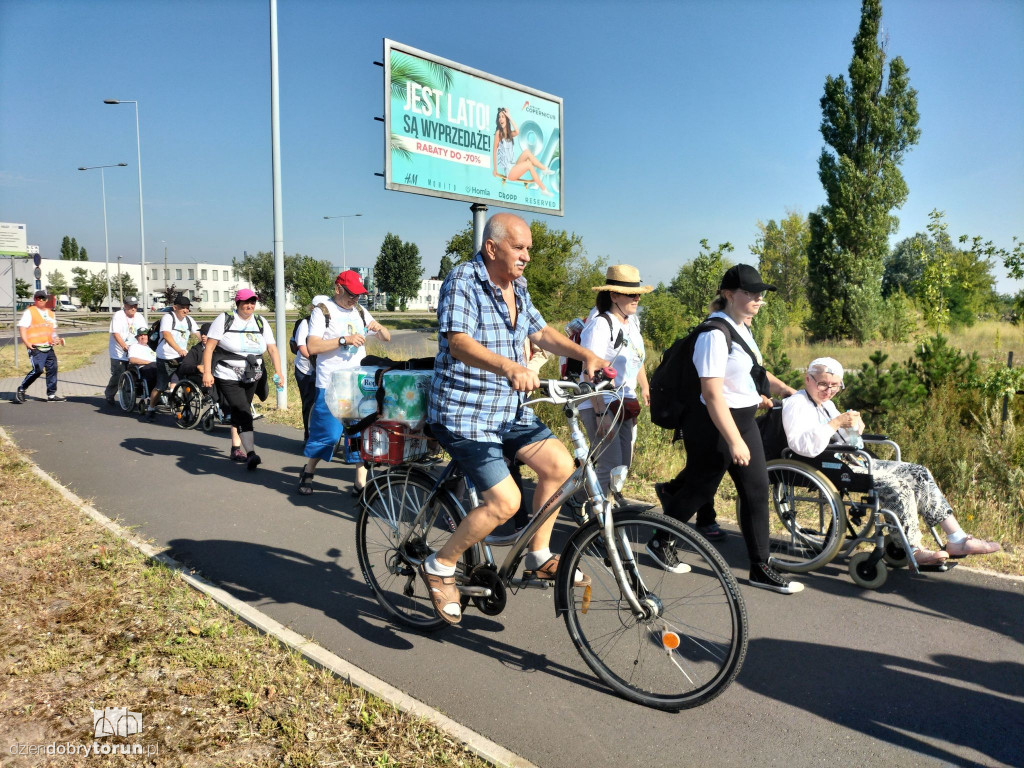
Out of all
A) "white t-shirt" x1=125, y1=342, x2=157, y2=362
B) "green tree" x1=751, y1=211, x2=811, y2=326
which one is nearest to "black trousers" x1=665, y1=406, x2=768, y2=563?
"white t-shirt" x1=125, y1=342, x2=157, y2=362

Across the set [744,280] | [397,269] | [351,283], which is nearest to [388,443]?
[744,280]

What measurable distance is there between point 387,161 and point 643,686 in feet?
33.7

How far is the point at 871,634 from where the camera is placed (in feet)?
12.7

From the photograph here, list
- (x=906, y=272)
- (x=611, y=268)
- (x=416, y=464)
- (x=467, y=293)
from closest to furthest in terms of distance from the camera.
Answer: (x=467, y=293) < (x=416, y=464) < (x=611, y=268) < (x=906, y=272)

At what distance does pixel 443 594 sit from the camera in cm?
357

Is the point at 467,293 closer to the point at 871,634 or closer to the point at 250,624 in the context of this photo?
the point at 250,624

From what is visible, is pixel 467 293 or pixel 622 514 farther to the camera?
pixel 467 293

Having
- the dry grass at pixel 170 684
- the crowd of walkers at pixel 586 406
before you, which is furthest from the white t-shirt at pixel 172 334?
the dry grass at pixel 170 684

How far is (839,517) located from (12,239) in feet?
124

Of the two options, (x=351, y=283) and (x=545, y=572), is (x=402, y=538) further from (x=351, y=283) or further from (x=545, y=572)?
(x=351, y=283)

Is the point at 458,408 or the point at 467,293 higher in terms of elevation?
the point at 467,293

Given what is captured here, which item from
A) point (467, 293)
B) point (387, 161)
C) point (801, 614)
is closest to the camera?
point (467, 293)

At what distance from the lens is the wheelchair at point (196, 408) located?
34.1ft

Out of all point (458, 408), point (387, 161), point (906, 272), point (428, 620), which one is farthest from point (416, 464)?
point (906, 272)
